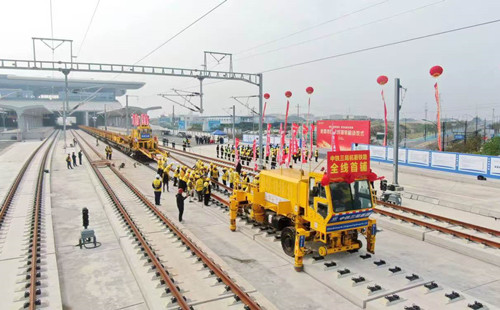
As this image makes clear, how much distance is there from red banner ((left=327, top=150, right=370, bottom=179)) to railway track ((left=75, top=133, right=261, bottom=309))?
3.56m

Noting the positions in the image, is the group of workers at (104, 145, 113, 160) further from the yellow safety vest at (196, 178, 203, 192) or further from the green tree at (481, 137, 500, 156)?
the green tree at (481, 137, 500, 156)

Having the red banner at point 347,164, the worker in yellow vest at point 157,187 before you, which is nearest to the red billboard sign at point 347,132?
the worker in yellow vest at point 157,187

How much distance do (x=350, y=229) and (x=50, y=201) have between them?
14826mm

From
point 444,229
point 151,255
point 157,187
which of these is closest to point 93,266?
point 151,255

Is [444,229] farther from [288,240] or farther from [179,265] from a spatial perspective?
[179,265]

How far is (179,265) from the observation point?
10.0 meters

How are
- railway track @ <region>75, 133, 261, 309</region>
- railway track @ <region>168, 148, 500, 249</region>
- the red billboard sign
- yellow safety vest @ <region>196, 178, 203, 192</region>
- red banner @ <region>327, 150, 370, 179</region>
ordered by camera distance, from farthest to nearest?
the red billboard sign → yellow safety vest @ <region>196, 178, 203, 192</region> → railway track @ <region>168, 148, 500, 249</region> → red banner @ <region>327, 150, 370, 179</region> → railway track @ <region>75, 133, 261, 309</region>

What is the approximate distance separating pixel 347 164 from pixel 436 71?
8952 millimetres

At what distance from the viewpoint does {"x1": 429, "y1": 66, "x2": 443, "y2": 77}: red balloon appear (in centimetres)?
1545

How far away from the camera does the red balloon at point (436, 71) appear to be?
15453 mm

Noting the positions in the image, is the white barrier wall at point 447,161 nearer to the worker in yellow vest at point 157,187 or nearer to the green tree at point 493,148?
the green tree at point 493,148

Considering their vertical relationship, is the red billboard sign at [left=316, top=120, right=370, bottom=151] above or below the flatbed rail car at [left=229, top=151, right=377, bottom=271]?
above

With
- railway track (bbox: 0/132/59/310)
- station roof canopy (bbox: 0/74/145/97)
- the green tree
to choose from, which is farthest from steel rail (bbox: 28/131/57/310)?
station roof canopy (bbox: 0/74/145/97)

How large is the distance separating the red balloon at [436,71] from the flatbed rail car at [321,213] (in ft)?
27.3
